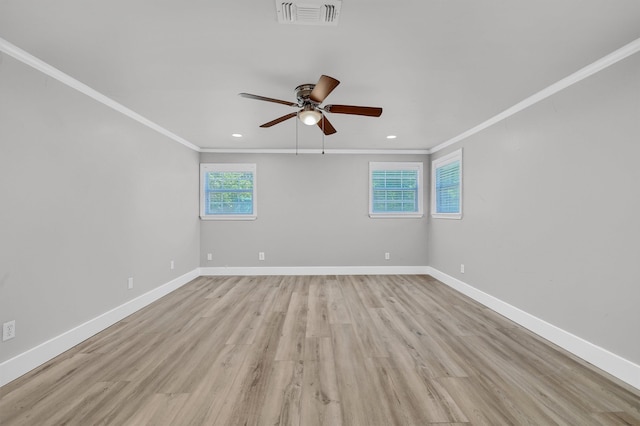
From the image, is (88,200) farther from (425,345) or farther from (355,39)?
(425,345)

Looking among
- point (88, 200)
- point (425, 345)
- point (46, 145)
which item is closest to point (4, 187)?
point (46, 145)

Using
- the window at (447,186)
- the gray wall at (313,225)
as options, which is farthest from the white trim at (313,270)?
the window at (447,186)

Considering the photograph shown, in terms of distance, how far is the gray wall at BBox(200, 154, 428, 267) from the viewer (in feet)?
16.6

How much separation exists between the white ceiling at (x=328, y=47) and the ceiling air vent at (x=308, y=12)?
0.20 feet

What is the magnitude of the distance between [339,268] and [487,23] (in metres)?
4.13

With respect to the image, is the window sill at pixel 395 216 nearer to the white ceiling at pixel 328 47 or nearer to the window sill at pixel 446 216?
the window sill at pixel 446 216

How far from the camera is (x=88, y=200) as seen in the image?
8.45ft

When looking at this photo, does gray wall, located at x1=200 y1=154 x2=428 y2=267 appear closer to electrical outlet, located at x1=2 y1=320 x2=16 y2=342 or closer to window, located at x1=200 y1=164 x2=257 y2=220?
window, located at x1=200 y1=164 x2=257 y2=220

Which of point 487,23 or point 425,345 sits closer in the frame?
point 487,23

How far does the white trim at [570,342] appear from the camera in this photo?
188 cm

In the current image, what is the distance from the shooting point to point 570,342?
2322 mm

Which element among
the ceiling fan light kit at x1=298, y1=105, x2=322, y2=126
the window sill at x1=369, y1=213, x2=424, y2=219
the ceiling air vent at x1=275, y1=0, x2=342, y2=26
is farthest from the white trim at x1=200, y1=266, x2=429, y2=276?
the ceiling air vent at x1=275, y1=0, x2=342, y2=26

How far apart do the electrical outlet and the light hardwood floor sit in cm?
31

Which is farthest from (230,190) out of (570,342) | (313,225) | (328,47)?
(570,342)
